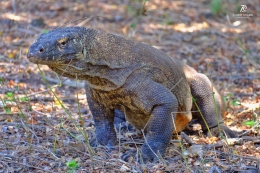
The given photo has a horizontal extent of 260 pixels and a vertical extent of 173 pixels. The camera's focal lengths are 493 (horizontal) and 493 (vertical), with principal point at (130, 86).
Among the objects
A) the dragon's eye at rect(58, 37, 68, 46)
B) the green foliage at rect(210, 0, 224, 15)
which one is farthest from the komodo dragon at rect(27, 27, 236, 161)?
the green foliage at rect(210, 0, 224, 15)

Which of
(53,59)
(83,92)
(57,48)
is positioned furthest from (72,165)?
(83,92)

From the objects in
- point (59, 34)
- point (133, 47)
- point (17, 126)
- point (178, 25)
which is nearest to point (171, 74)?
point (133, 47)

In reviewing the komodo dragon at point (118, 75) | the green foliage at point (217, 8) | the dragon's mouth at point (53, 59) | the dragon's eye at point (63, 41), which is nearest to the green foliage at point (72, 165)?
the komodo dragon at point (118, 75)

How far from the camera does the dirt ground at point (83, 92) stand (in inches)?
197

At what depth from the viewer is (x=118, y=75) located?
16.6 feet

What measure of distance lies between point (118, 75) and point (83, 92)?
316cm

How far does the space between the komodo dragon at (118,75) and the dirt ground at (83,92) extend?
1.01 ft

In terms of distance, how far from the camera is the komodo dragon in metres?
4.79

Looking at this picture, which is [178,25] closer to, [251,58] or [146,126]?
[251,58]

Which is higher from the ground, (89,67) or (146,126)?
(89,67)

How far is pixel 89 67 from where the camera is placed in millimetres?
4949

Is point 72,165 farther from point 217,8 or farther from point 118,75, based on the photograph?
point 217,8

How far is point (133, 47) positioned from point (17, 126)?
1751 millimetres

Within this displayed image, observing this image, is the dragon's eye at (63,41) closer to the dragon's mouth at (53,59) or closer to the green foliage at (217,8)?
the dragon's mouth at (53,59)
